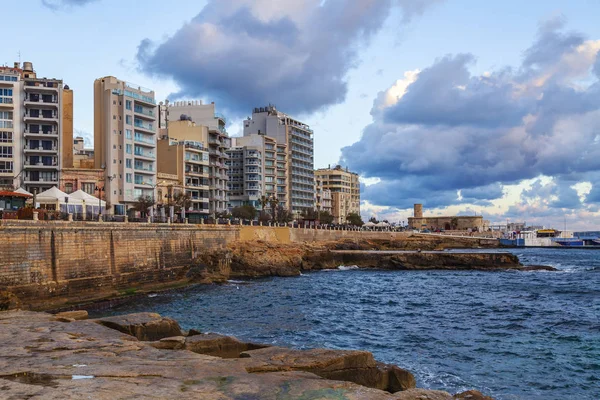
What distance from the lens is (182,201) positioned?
88375mm

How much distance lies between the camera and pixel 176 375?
11.8m

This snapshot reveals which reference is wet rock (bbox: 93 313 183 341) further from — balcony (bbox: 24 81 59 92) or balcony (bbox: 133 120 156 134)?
balcony (bbox: 133 120 156 134)

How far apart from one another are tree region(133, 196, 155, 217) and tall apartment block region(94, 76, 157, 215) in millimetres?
1233

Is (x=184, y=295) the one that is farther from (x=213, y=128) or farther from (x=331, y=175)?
(x=331, y=175)

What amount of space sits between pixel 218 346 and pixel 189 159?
84.9m

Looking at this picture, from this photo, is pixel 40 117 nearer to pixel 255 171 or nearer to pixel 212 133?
pixel 212 133

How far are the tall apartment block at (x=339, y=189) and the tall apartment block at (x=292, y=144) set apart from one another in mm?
23282

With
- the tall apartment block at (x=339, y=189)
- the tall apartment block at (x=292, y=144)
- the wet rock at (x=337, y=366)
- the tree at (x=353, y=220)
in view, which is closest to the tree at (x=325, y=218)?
the tall apartment block at (x=292, y=144)

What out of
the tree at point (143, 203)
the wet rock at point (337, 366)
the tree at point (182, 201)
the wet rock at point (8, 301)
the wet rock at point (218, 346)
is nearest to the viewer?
the wet rock at point (337, 366)

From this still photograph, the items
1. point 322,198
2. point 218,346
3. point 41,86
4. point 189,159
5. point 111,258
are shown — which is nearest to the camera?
point 218,346

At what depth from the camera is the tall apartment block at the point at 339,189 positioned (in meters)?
182

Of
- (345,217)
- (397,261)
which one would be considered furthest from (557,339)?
(345,217)

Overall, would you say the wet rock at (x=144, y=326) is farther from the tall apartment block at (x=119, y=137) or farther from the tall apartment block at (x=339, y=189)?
the tall apartment block at (x=339, y=189)

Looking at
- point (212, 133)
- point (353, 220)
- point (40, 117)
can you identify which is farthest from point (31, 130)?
point (353, 220)
